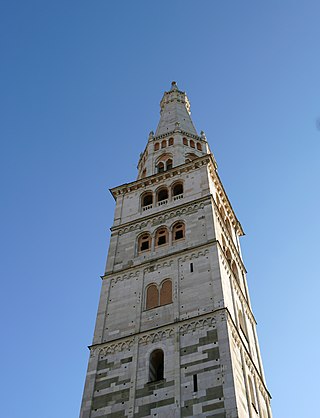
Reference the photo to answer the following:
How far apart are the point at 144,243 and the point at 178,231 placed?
212cm

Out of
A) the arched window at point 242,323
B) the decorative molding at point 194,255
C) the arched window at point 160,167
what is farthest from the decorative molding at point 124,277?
the arched window at point 160,167

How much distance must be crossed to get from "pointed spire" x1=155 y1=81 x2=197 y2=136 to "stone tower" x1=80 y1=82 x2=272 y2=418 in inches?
313

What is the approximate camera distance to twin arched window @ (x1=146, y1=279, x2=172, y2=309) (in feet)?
89.5

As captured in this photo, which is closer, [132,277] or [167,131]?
[132,277]

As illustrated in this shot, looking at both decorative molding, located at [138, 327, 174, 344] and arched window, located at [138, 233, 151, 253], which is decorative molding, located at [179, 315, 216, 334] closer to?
decorative molding, located at [138, 327, 174, 344]

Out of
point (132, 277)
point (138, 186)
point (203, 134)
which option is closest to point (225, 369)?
point (132, 277)

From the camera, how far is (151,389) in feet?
75.1

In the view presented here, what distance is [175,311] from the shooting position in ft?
85.4

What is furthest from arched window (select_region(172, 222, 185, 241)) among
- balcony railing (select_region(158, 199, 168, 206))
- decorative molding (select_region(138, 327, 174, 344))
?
decorative molding (select_region(138, 327, 174, 344))

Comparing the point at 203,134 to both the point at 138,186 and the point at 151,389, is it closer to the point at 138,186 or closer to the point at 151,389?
the point at 138,186

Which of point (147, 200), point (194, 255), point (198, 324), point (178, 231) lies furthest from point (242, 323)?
point (147, 200)

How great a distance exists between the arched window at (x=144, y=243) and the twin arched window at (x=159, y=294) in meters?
3.59

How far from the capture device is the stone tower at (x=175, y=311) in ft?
73.7

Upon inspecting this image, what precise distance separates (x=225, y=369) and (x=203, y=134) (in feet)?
84.1
